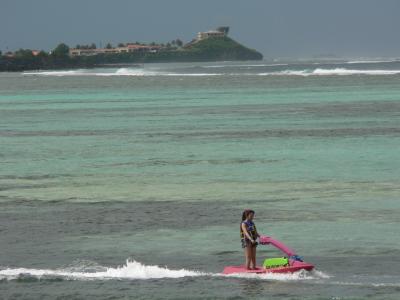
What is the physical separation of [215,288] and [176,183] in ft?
57.1

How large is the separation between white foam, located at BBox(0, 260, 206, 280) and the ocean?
3 centimetres

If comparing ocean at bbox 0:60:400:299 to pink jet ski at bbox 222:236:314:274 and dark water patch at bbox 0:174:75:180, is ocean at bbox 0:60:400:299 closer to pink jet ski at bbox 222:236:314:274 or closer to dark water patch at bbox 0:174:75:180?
dark water patch at bbox 0:174:75:180

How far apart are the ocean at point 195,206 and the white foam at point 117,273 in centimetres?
3

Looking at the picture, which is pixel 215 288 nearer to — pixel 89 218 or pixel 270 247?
pixel 270 247

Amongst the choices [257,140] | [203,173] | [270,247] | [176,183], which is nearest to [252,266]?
[270,247]

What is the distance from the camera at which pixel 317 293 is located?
2447 cm

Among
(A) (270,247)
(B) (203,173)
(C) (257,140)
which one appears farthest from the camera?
(C) (257,140)

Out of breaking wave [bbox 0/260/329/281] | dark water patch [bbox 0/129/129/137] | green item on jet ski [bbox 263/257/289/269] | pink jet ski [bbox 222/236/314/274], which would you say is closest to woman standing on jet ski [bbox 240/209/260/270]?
pink jet ski [bbox 222/236/314/274]

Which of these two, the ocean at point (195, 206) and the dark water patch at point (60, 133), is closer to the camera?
the ocean at point (195, 206)

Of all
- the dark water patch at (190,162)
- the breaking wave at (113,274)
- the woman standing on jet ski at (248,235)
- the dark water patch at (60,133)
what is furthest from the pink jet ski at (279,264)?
the dark water patch at (60,133)

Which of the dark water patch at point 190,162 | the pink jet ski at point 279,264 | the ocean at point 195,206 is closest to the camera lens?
the pink jet ski at point 279,264

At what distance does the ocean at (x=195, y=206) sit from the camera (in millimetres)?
25953

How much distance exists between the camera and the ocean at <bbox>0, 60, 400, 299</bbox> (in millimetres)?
25953

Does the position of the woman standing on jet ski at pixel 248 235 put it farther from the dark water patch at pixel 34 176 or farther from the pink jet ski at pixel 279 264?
the dark water patch at pixel 34 176
